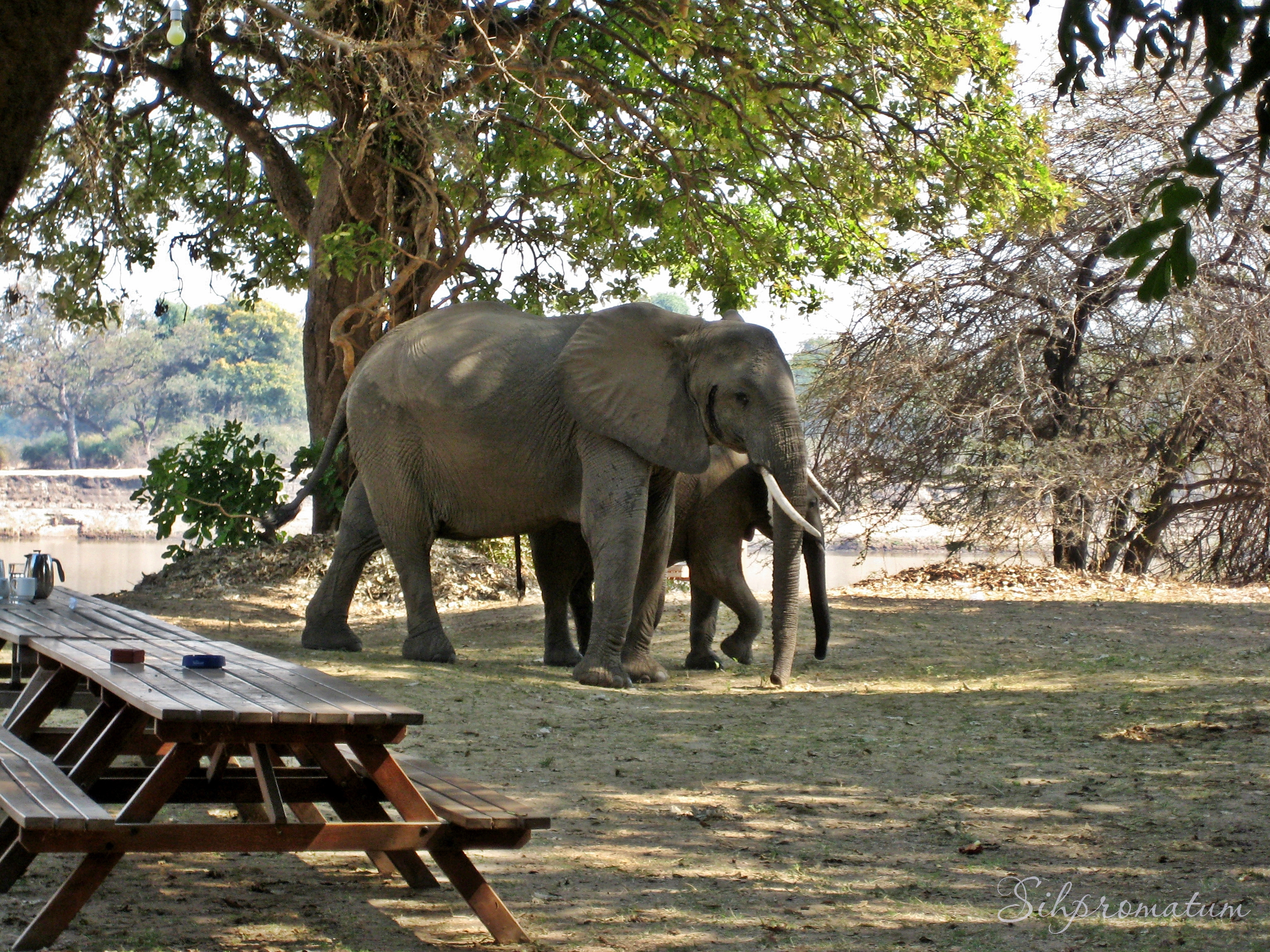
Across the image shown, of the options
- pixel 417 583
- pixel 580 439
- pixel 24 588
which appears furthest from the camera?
pixel 417 583

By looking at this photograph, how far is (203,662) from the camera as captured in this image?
14.4 feet

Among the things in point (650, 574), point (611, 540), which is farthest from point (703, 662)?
point (611, 540)

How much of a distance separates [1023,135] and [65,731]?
11216 mm

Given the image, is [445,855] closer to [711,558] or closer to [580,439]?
[580,439]

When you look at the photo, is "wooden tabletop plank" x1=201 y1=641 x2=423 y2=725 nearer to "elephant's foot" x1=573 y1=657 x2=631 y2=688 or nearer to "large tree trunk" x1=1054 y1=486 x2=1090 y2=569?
"elephant's foot" x1=573 y1=657 x2=631 y2=688

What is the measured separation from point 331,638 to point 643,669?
8.85ft

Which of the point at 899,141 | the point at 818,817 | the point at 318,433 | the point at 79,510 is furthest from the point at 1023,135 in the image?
the point at 79,510

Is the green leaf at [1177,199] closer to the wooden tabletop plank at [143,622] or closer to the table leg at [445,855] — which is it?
the table leg at [445,855]

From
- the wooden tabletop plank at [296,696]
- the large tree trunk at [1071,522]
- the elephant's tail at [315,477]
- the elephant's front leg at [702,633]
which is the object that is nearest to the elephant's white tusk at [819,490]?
the elephant's front leg at [702,633]

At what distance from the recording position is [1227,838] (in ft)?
16.9

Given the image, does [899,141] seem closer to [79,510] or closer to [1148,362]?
[1148,362]

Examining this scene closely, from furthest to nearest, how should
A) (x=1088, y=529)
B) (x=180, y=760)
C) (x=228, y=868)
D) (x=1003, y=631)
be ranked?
(x=1088, y=529) < (x=1003, y=631) < (x=228, y=868) < (x=180, y=760)

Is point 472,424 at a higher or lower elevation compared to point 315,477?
higher

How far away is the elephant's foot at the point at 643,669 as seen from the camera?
9.52 metres
